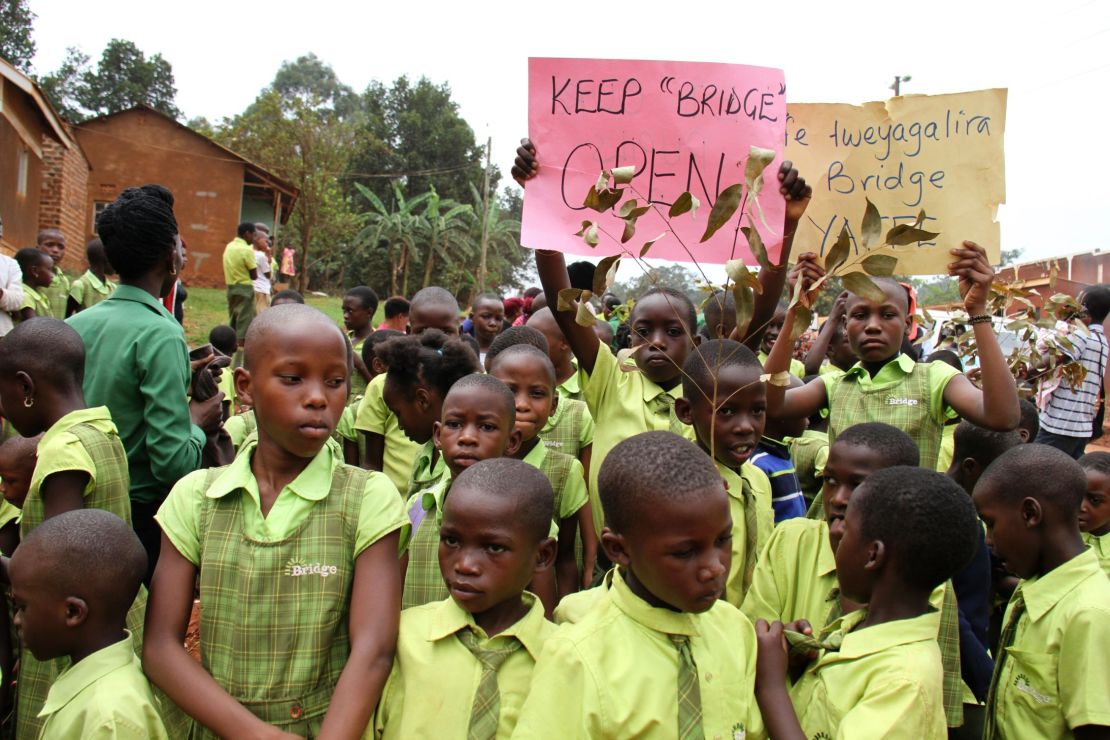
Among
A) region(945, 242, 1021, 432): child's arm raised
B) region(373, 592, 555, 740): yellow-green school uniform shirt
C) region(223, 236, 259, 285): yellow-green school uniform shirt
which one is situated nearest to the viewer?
region(373, 592, 555, 740): yellow-green school uniform shirt

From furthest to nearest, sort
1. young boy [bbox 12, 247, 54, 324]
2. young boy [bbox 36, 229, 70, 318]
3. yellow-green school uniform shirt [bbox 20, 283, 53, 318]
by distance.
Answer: young boy [bbox 36, 229, 70, 318] < young boy [bbox 12, 247, 54, 324] < yellow-green school uniform shirt [bbox 20, 283, 53, 318]

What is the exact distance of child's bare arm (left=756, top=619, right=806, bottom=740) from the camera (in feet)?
6.20

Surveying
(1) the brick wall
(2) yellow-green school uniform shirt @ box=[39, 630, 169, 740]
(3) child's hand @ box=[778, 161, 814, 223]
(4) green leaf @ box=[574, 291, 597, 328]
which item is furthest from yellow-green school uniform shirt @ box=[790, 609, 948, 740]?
(1) the brick wall

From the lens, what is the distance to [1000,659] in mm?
2516

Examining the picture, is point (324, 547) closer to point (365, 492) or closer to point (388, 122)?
point (365, 492)

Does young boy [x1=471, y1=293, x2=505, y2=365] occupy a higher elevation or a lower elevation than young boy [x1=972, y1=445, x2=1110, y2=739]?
higher

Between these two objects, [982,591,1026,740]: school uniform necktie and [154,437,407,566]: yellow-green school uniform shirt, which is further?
[982,591,1026,740]: school uniform necktie

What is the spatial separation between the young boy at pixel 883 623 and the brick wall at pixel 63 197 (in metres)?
17.5

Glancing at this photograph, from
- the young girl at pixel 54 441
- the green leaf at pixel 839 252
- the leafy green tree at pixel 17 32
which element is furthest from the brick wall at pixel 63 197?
the leafy green tree at pixel 17 32

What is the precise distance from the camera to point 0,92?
41.6ft

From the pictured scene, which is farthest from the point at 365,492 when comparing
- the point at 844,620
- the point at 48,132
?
the point at 48,132

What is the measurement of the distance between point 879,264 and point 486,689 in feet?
4.41

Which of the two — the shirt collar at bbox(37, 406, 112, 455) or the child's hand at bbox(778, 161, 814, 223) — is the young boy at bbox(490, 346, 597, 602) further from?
the shirt collar at bbox(37, 406, 112, 455)

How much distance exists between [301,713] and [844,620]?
4.32 feet
